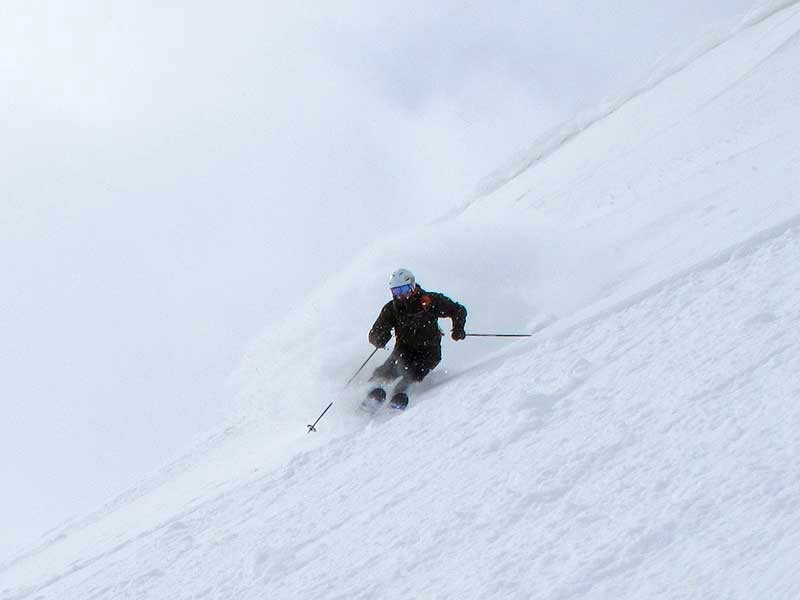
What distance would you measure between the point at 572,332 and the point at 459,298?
4.09 metres

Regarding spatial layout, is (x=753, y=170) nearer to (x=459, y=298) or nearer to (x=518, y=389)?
(x=459, y=298)

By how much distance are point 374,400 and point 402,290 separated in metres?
1.33

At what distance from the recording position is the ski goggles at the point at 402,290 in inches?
340

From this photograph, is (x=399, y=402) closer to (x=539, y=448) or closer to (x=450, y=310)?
(x=450, y=310)

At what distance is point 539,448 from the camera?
17.5ft

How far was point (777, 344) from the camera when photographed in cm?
528

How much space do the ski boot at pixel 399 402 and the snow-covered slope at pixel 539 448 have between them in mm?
134

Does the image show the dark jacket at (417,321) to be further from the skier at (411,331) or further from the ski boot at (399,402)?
the ski boot at (399,402)

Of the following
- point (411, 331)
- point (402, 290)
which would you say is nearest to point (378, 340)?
point (411, 331)

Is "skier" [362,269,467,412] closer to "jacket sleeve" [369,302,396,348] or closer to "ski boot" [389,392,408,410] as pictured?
"jacket sleeve" [369,302,396,348]

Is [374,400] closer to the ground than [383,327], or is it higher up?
closer to the ground

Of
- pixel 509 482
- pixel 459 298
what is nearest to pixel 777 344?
pixel 509 482

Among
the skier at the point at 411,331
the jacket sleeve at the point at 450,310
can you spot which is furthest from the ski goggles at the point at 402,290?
the jacket sleeve at the point at 450,310

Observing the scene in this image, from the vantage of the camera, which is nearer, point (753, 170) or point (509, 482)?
point (509, 482)
